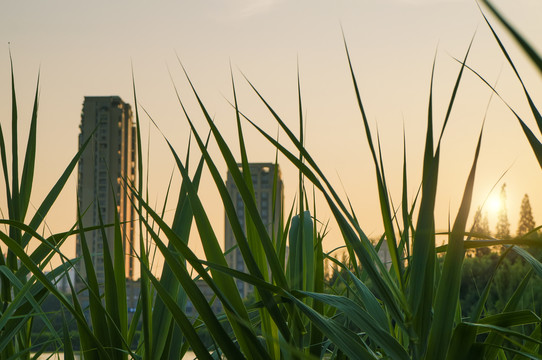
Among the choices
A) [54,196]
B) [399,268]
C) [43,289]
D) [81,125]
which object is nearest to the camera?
[399,268]

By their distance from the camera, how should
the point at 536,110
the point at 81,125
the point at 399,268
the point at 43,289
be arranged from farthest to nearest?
the point at 81,125 → the point at 43,289 → the point at 399,268 → the point at 536,110

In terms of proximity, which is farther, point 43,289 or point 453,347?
point 43,289

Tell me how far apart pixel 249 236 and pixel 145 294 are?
0.13 metres

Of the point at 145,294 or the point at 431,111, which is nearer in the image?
the point at 431,111

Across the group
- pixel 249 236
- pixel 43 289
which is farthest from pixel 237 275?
pixel 43 289

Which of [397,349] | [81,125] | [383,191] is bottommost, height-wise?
[397,349]

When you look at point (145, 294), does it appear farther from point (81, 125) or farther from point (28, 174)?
point (81, 125)

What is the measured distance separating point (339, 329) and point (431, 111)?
0.20 metres

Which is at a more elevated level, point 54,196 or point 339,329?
point 54,196

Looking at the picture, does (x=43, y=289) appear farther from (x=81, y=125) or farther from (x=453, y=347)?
(x=81, y=125)

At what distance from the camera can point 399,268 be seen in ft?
1.97

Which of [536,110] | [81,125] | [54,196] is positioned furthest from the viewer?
[81,125]

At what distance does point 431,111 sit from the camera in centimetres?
61

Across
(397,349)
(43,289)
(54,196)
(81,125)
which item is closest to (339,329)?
(397,349)
